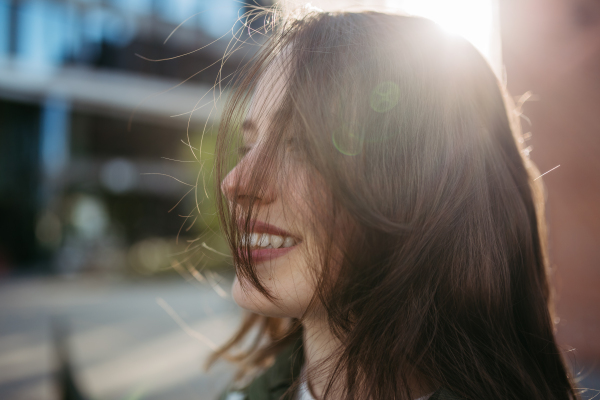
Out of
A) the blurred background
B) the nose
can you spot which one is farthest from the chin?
the blurred background

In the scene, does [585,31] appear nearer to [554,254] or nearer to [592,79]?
[592,79]

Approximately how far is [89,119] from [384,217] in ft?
39.9

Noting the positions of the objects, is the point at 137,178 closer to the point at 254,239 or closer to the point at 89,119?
the point at 89,119

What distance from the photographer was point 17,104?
10070 millimetres

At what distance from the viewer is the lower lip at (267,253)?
0.83m

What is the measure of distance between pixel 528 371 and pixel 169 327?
17.0 feet

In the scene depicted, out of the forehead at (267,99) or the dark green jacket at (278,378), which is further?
the dark green jacket at (278,378)

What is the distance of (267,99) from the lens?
0.89 m

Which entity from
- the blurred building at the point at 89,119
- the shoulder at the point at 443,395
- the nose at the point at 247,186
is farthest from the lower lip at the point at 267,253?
the blurred building at the point at 89,119

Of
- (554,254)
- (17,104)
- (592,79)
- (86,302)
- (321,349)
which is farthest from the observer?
(17,104)

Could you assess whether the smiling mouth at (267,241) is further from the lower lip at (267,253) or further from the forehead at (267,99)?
the forehead at (267,99)

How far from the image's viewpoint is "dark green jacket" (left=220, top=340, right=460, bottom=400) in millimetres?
1212

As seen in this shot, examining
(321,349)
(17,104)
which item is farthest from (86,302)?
(321,349)

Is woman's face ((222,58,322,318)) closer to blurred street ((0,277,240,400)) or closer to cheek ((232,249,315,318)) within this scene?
cheek ((232,249,315,318))
